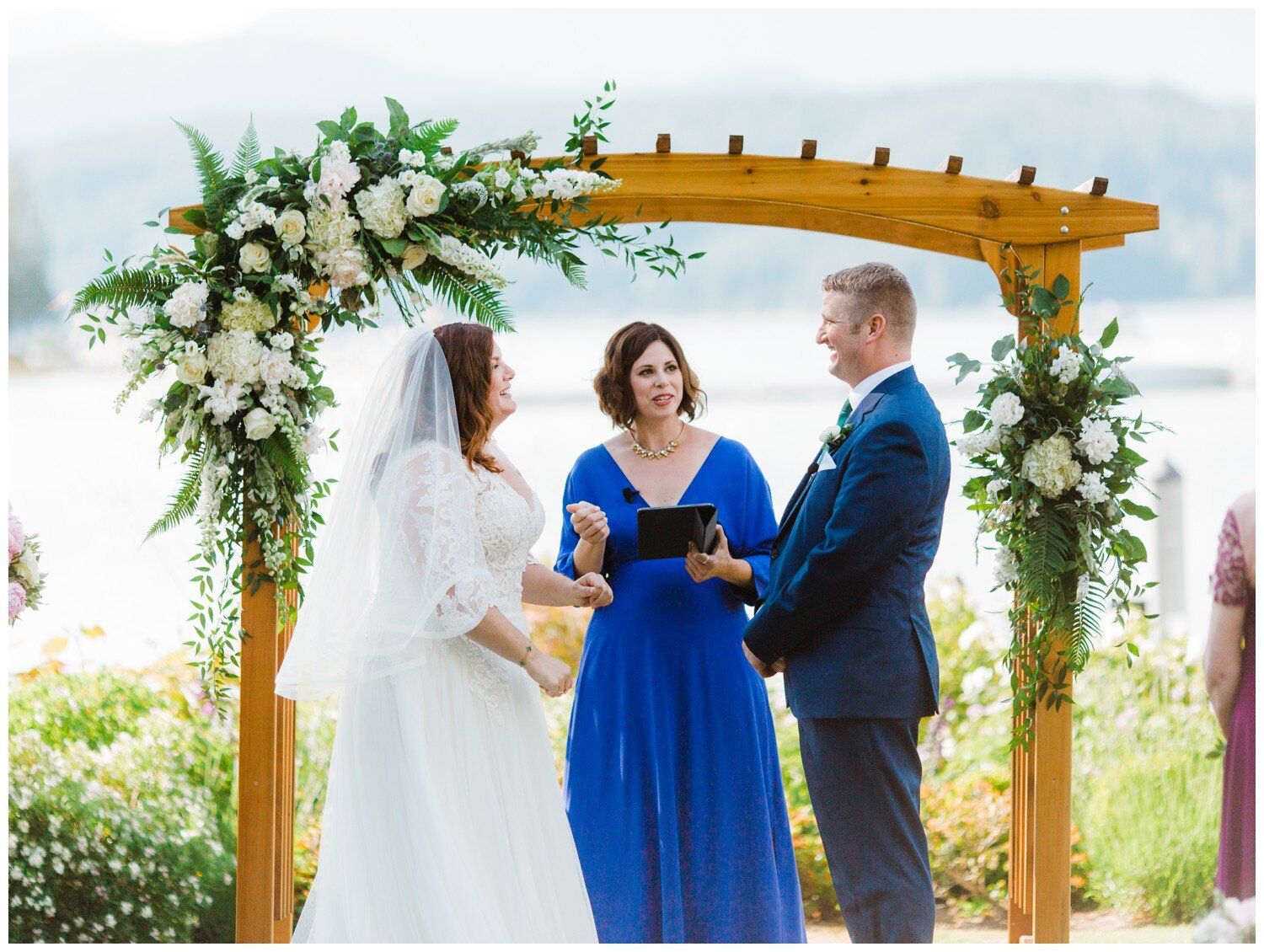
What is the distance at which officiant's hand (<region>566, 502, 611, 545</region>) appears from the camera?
3.87m

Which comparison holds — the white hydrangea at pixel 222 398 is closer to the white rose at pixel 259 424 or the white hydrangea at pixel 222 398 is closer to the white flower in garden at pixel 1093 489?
the white rose at pixel 259 424

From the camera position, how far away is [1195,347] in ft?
35.0

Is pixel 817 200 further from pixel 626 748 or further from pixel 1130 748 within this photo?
pixel 1130 748

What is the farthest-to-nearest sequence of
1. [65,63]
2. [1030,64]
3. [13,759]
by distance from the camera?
[1030,64] → [65,63] → [13,759]

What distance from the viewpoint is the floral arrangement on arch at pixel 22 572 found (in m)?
3.82

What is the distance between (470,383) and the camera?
345 cm

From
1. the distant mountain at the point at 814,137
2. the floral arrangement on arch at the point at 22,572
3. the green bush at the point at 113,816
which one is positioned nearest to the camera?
the floral arrangement on arch at the point at 22,572

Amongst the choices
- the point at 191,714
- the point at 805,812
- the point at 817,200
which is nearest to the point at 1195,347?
the point at 805,812

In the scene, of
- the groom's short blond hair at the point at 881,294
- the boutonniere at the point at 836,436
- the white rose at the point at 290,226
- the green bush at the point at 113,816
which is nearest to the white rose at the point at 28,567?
the green bush at the point at 113,816

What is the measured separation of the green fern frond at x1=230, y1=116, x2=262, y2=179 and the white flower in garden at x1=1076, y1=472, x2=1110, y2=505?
2.77 meters

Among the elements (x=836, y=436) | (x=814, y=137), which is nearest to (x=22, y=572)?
(x=836, y=436)

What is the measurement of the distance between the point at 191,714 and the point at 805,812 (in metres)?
2.74

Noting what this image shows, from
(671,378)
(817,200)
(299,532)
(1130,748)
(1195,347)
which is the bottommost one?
(1130,748)

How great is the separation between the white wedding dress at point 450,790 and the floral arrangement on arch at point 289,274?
0.62m
